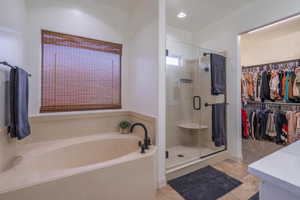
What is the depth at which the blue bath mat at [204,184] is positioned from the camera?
1.68 meters

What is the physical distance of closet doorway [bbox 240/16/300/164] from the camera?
280cm

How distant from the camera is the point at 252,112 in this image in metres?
3.38

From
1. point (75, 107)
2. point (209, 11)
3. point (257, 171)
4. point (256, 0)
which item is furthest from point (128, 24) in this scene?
point (257, 171)

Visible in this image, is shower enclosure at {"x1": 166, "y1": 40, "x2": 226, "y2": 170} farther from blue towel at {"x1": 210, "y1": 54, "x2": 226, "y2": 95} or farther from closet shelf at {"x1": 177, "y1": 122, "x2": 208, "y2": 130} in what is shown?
blue towel at {"x1": 210, "y1": 54, "x2": 226, "y2": 95}

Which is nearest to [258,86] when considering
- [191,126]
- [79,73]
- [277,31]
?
[277,31]

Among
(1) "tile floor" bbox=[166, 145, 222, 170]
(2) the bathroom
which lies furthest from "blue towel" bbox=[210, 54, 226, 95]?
(1) "tile floor" bbox=[166, 145, 222, 170]

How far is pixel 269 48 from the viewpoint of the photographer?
355 centimetres

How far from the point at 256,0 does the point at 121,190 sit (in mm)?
3437

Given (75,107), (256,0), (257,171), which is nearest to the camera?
(257,171)

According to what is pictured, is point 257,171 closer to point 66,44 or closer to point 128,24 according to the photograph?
point 66,44

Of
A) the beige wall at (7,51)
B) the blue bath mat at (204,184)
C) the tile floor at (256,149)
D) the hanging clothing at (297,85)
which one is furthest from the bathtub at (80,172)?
the hanging clothing at (297,85)

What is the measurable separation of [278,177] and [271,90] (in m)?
3.61

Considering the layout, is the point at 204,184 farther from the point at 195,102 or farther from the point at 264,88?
the point at 264,88

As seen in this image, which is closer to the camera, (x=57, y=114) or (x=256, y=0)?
(x=57, y=114)
